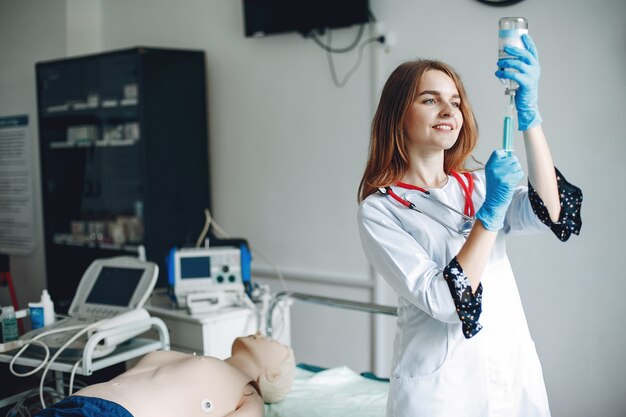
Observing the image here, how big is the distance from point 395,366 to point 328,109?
81.5 inches

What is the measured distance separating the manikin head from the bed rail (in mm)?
341

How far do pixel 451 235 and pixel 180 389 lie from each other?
0.86 meters

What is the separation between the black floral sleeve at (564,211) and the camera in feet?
4.66

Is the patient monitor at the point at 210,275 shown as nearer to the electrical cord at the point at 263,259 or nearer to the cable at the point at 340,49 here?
the electrical cord at the point at 263,259

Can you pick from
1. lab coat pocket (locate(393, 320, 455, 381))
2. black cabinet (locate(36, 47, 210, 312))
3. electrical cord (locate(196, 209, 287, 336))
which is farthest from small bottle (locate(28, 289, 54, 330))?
lab coat pocket (locate(393, 320, 455, 381))

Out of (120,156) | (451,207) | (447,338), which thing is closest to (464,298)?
(447,338)

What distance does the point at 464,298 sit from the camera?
4.32 feet

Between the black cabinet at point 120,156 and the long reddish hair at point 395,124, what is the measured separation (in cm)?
196

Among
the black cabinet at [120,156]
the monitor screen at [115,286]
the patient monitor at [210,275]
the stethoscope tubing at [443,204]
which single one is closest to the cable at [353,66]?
the black cabinet at [120,156]

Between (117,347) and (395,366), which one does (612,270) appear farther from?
(117,347)

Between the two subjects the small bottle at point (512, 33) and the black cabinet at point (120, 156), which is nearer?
the small bottle at point (512, 33)

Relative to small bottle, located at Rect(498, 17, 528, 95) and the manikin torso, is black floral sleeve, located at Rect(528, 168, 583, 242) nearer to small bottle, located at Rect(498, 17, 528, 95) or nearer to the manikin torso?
small bottle, located at Rect(498, 17, 528, 95)

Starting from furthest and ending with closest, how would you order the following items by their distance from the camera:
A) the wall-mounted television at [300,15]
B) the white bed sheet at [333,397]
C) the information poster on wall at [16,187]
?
1. the information poster on wall at [16,187]
2. the wall-mounted television at [300,15]
3. the white bed sheet at [333,397]

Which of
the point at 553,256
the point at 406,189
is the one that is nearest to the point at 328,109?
the point at 553,256
